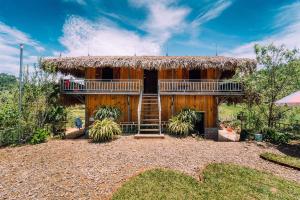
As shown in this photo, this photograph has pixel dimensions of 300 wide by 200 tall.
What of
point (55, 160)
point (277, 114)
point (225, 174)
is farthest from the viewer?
point (277, 114)

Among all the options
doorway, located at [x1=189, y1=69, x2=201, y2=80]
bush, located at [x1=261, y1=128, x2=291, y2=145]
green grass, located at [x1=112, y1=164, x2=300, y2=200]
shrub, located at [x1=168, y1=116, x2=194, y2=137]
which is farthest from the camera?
doorway, located at [x1=189, y1=69, x2=201, y2=80]

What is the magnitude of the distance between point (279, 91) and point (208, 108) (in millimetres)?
4755

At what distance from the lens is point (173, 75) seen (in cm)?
1722

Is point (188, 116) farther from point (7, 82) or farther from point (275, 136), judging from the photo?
point (7, 82)

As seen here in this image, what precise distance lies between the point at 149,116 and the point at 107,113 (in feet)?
10.6

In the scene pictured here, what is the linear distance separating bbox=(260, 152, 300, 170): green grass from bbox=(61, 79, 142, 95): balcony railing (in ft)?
29.6

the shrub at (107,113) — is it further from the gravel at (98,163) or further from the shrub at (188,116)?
the shrub at (188,116)

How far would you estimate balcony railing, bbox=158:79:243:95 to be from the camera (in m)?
15.0

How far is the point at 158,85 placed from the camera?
15.6 meters

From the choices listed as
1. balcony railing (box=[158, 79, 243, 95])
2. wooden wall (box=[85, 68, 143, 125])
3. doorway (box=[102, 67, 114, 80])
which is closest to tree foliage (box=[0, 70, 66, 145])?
wooden wall (box=[85, 68, 143, 125])

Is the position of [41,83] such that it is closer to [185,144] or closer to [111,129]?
[111,129]

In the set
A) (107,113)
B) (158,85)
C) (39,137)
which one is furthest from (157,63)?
(39,137)

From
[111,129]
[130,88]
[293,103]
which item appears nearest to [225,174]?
[293,103]

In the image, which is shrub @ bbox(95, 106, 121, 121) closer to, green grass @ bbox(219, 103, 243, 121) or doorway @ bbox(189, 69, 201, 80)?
doorway @ bbox(189, 69, 201, 80)
